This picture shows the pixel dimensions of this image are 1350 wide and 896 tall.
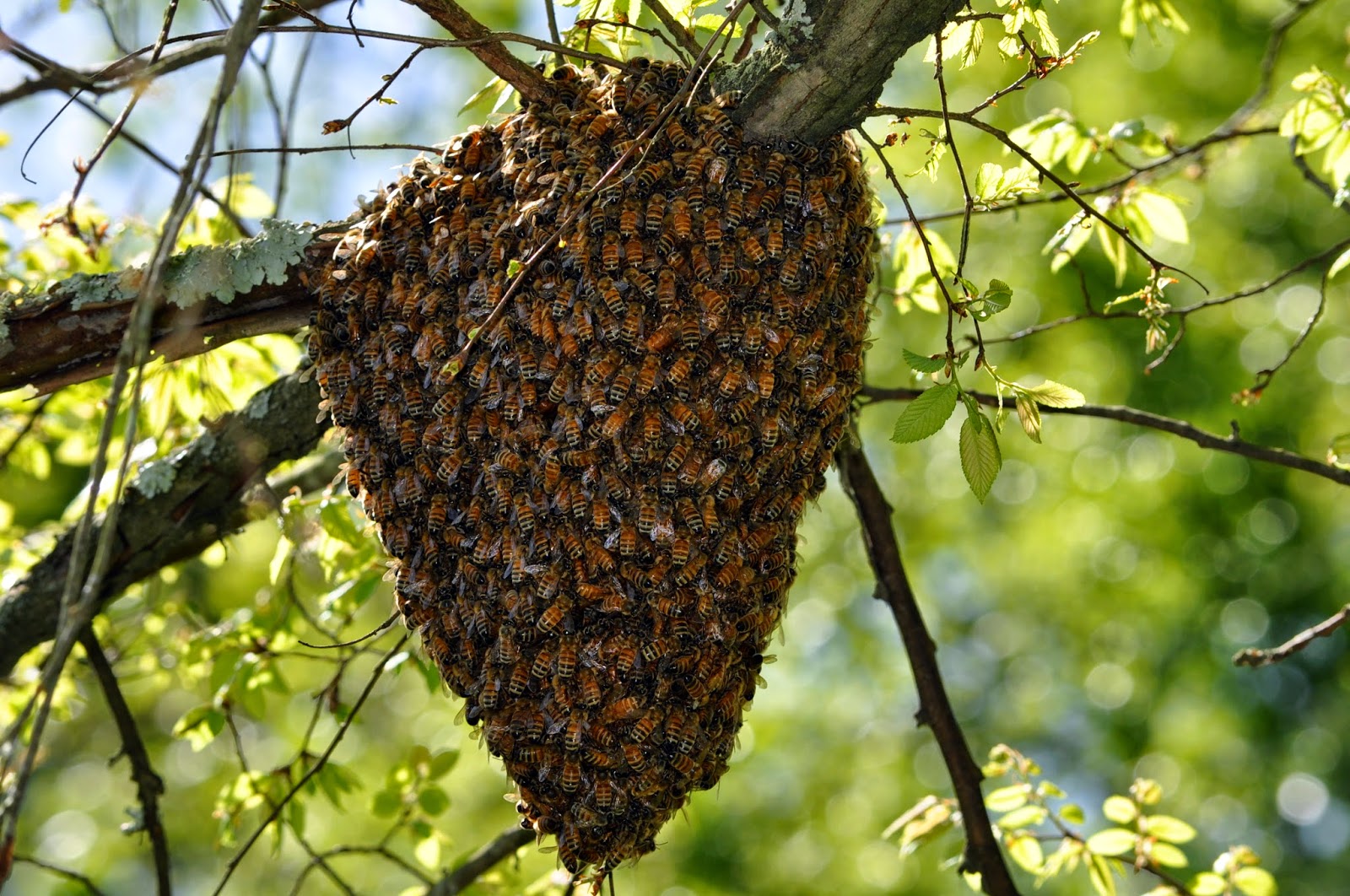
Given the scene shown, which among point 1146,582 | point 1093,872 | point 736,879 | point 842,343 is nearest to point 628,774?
point 842,343

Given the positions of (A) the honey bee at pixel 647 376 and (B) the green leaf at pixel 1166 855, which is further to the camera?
(B) the green leaf at pixel 1166 855

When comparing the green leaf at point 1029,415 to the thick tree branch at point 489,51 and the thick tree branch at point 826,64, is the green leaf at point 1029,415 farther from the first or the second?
the thick tree branch at point 489,51

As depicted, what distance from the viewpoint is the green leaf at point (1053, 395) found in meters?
2.24

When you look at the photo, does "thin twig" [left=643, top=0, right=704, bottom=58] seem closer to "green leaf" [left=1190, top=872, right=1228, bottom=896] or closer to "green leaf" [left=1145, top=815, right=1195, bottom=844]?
"green leaf" [left=1145, top=815, right=1195, bottom=844]

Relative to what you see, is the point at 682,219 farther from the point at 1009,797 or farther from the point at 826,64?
the point at 1009,797

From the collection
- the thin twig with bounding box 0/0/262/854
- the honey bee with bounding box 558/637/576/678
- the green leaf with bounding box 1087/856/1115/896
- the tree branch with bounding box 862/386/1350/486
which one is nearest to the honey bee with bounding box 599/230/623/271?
the honey bee with bounding box 558/637/576/678

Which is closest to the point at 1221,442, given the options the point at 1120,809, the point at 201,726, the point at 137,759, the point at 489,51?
the point at 1120,809

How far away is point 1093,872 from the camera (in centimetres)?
333

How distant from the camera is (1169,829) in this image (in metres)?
3.30

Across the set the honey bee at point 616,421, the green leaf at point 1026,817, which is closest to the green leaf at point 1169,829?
the green leaf at point 1026,817

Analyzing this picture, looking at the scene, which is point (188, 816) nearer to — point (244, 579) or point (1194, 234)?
point (244, 579)

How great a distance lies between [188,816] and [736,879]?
7.28 meters

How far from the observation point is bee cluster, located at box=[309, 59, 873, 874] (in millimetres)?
2160

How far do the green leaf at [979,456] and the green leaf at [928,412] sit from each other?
2.6 inches
